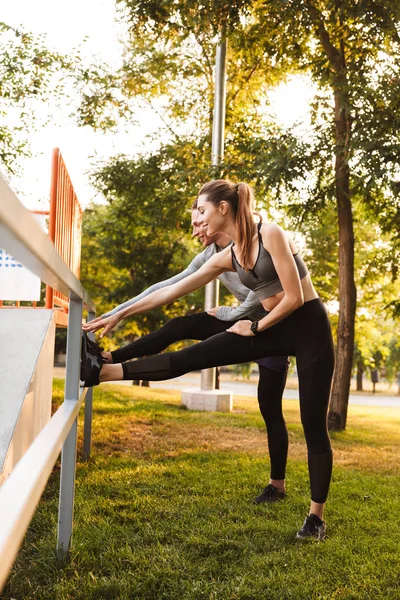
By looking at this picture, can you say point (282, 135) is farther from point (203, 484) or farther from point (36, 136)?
point (36, 136)

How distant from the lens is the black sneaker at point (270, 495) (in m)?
4.40

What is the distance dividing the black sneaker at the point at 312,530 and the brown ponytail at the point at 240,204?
1.45 metres

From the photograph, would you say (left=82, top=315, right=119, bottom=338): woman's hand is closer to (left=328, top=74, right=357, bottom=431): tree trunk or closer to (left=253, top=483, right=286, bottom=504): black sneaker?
(left=253, top=483, right=286, bottom=504): black sneaker

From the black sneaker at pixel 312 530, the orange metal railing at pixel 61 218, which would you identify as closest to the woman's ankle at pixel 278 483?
the black sneaker at pixel 312 530

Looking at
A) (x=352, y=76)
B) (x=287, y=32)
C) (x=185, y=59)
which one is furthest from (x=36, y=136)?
(x=352, y=76)

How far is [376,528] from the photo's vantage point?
13.0 ft

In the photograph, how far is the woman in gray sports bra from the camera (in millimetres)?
3502

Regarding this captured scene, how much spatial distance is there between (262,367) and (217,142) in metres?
8.37

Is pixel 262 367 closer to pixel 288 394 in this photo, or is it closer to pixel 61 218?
pixel 61 218

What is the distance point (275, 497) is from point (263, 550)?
111cm

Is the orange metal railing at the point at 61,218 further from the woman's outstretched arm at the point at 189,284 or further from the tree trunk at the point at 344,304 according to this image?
the tree trunk at the point at 344,304

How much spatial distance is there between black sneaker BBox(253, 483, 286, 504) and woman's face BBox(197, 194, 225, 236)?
1.86 meters

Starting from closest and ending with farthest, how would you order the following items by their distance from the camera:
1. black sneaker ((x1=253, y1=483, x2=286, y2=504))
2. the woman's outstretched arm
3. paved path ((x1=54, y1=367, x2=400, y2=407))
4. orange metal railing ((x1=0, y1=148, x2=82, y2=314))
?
the woman's outstretched arm < black sneaker ((x1=253, y1=483, x2=286, y2=504)) < orange metal railing ((x1=0, y1=148, x2=82, y2=314)) < paved path ((x1=54, y1=367, x2=400, y2=407))

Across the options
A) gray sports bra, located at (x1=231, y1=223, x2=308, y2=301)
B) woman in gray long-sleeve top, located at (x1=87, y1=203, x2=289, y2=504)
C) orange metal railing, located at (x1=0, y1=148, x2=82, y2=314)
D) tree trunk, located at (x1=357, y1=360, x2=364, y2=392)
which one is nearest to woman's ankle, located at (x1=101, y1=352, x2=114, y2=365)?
woman in gray long-sleeve top, located at (x1=87, y1=203, x2=289, y2=504)
